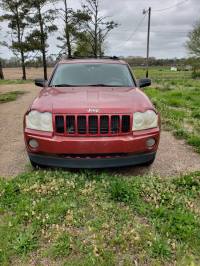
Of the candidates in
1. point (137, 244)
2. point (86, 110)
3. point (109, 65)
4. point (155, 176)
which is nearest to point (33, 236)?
point (137, 244)

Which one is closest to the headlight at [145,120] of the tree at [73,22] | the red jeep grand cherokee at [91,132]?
the red jeep grand cherokee at [91,132]

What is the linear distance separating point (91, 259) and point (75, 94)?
2366 millimetres

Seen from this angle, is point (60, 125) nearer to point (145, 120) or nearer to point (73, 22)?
point (145, 120)

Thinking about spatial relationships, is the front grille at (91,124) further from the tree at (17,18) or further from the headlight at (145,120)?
the tree at (17,18)

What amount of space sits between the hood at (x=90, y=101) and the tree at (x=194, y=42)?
35911mm

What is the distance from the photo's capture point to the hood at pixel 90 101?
3.76 m

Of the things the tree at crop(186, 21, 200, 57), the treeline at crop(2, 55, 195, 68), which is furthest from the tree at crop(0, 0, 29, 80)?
the tree at crop(186, 21, 200, 57)

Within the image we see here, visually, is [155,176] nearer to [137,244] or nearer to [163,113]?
[137,244]

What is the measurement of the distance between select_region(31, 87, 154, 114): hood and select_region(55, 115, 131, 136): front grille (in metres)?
0.07

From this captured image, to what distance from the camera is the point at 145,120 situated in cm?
384

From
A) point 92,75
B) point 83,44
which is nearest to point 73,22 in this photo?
point 83,44

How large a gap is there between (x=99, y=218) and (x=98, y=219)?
0.08 ft

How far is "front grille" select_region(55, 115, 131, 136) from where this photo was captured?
3.72 metres

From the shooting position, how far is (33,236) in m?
2.80
